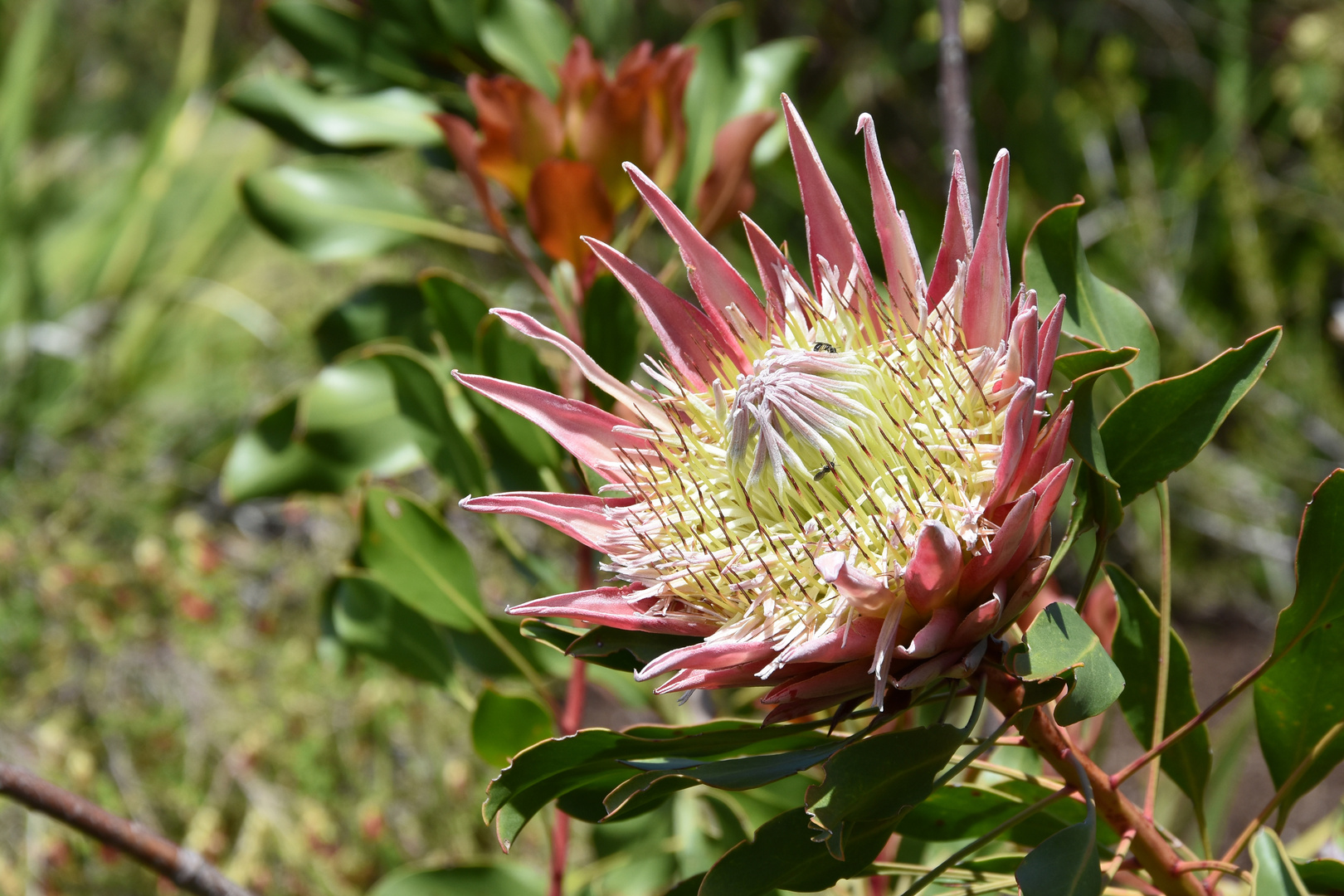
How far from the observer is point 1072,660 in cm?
54

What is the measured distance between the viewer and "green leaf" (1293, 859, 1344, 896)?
0.68 meters

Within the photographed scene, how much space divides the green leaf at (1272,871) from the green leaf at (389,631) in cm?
85

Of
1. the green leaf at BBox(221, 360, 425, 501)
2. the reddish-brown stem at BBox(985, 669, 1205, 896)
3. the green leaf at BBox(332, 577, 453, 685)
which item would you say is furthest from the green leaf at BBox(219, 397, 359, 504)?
the reddish-brown stem at BBox(985, 669, 1205, 896)

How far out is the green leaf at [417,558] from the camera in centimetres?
105

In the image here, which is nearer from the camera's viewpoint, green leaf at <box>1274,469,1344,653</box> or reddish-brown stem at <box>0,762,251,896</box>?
green leaf at <box>1274,469,1344,653</box>

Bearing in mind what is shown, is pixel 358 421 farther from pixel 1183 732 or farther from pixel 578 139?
pixel 1183 732

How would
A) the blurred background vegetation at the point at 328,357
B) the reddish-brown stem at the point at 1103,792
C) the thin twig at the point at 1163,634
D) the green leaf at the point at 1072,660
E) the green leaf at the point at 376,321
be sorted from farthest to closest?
the blurred background vegetation at the point at 328,357 → the green leaf at the point at 376,321 → the thin twig at the point at 1163,634 → the reddish-brown stem at the point at 1103,792 → the green leaf at the point at 1072,660

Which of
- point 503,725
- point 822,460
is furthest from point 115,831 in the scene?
point 822,460

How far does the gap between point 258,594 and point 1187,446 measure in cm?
344

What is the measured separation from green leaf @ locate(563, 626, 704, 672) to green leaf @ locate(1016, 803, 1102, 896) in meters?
0.25

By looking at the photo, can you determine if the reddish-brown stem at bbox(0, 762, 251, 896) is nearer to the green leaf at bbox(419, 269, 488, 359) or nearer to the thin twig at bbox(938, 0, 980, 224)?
the green leaf at bbox(419, 269, 488, 359)

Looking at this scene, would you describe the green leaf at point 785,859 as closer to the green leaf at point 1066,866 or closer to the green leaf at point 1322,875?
the green leaf at point 1066,866

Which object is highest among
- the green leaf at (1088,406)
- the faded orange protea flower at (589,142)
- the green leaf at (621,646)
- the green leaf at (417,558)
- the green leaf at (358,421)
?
the faded orange protea flower at (589,142)

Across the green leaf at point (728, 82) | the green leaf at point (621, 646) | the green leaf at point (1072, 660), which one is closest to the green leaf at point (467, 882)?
the green leaf at point (621, 646)
